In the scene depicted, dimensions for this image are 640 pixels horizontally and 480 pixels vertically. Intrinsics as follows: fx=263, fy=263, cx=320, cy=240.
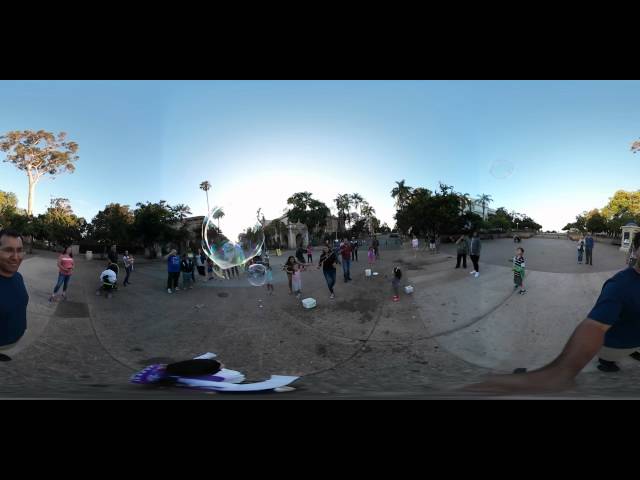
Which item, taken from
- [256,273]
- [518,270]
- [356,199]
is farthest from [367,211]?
[518,270]

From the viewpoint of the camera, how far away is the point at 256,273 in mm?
1510

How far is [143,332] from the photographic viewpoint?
1.31m

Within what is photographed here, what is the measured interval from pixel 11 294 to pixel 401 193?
1.97m

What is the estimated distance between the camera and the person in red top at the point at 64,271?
52.3 inches

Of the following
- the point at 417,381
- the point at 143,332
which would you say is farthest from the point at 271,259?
the point at 417,381

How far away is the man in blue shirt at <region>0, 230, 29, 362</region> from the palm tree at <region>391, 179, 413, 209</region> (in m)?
1.88

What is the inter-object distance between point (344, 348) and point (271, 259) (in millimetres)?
613

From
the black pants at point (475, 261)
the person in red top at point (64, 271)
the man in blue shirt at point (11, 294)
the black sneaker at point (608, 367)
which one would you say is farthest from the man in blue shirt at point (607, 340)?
→ the man in blue shirt at point (11, 294)

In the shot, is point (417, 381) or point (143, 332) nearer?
point (417, 381)

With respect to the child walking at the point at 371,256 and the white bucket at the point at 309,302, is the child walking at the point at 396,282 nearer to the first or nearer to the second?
the child walking at the point at 371,256

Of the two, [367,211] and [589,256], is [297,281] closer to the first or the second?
[367,211]

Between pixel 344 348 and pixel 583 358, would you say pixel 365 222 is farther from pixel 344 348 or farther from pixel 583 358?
pixel 583 358

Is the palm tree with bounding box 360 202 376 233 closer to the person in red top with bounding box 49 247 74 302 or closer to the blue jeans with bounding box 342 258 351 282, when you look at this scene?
the blue jeans with bounding box 342 258 351 282
